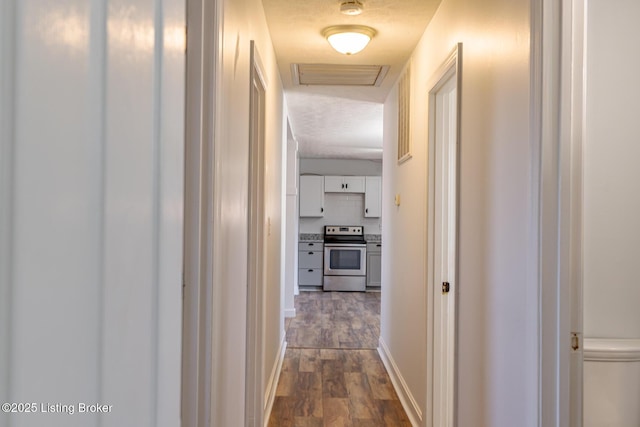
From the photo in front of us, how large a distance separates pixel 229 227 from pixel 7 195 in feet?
4.27

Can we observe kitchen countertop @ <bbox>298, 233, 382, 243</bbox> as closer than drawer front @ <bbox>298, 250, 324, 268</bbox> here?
No

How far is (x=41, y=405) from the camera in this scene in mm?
455

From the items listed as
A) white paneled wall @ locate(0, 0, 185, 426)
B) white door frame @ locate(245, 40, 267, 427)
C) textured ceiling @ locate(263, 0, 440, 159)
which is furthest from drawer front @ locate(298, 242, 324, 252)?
white paneled wall @ locate(0, 0, 185, 426)

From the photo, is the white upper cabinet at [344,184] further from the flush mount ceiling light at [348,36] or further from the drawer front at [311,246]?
the flush mount ceiling light at [348,36]

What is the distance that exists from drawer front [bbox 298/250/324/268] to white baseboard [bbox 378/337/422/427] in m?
4.13

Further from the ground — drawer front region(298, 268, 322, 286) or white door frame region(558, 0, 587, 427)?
white door frame region(558, 0, 587, 427)

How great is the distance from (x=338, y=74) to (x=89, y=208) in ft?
11.2

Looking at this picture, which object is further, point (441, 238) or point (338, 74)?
point (338, 74)

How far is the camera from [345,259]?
8.44 metres

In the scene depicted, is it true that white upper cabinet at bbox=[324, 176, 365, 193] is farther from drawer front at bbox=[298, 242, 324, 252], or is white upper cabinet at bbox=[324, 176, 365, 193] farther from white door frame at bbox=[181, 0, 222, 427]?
white door frame at bbox=[181, 0, 222, 427]

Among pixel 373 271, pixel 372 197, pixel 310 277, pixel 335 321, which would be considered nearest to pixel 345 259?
pixel 373 271

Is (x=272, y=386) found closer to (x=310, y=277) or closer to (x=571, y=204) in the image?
(x=571, y=204)

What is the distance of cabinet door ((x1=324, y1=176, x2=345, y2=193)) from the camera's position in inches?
344

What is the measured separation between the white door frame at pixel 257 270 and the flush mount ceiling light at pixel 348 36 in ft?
1.75
